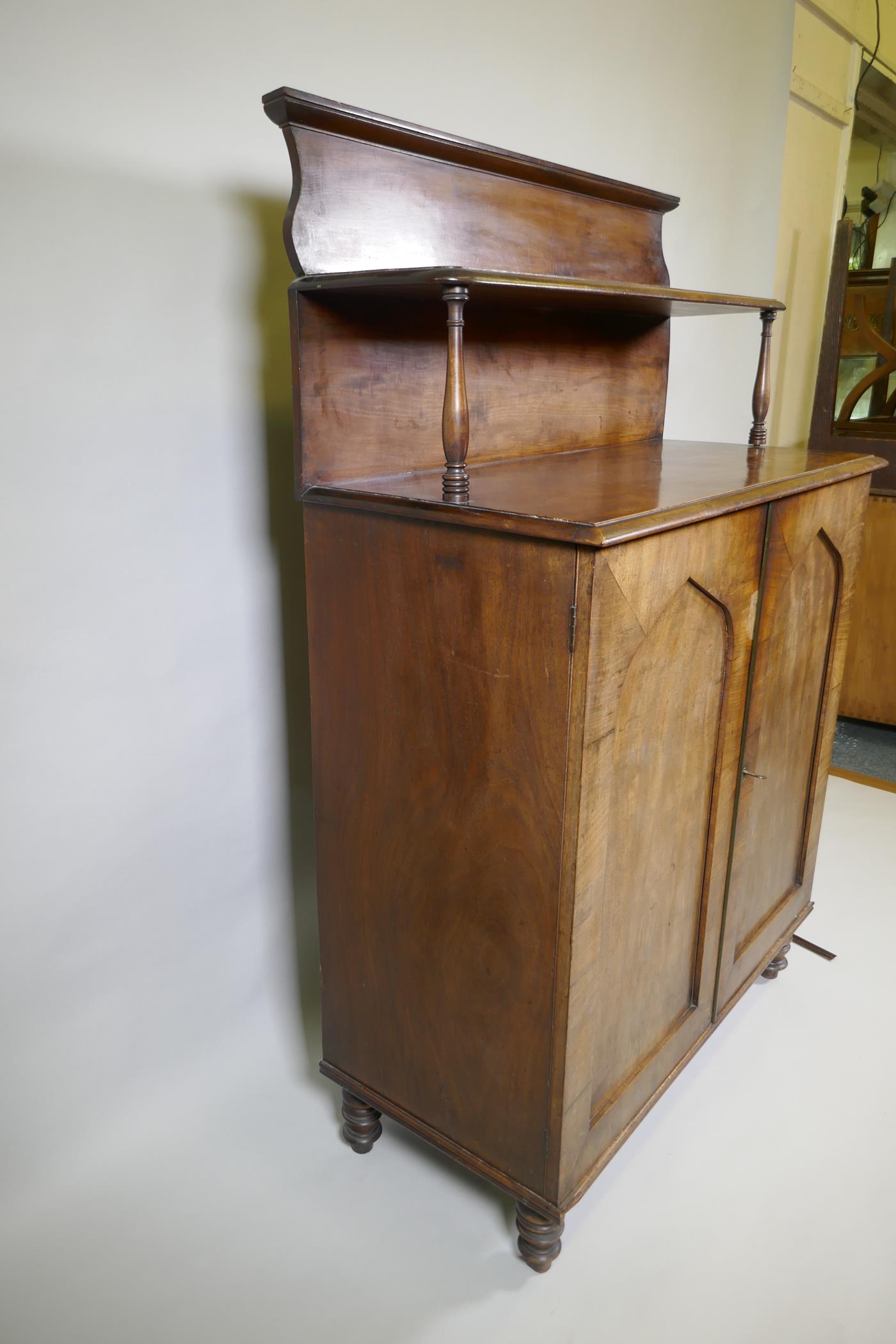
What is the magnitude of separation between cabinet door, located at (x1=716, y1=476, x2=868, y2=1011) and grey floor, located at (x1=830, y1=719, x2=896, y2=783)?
59.1 inches

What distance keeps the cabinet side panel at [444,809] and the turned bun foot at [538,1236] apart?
0.07 metres

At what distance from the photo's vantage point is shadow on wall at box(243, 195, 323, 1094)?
1722mm

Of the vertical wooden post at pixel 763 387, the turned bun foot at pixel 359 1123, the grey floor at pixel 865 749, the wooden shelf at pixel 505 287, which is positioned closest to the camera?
the wooden shelf at pixel 505 287

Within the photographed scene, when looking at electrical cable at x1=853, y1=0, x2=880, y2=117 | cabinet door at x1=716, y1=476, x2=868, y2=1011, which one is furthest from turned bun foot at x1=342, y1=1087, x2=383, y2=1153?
electrical cable at x1=853, y1=0, x2=880, y2=117

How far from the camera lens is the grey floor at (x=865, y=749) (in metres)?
3.76

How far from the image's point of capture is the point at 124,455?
1587 millimetres

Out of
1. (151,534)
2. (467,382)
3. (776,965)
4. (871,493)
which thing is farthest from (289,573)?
(871,493)

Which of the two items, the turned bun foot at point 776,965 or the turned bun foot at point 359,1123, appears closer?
the turned bun foot at point 359,1123

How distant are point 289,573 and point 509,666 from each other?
0.72 metres

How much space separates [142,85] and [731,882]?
5.67 ft

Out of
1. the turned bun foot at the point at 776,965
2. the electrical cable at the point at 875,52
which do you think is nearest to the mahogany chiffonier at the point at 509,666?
the turned bun foot at the point at 776,965

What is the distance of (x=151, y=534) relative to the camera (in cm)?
166

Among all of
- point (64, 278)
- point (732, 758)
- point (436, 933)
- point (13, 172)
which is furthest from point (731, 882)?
point (13, 172)

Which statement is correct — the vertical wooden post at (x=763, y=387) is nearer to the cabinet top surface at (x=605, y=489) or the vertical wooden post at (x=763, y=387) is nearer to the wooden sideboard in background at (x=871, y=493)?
the cabinet top surface at (x=605, y=489)
